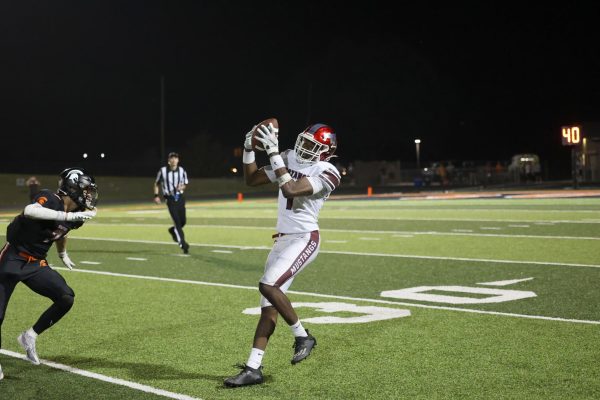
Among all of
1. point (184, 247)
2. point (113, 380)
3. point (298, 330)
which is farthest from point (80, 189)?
point (184, 247)

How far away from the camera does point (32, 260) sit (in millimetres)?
6625

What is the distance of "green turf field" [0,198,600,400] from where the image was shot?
6.11m

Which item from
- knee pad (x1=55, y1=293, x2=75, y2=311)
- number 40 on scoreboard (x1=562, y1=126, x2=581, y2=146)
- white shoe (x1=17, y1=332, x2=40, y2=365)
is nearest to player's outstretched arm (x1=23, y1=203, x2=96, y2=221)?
knee pad (x1=55, y1=293, x2=75, y2=311)

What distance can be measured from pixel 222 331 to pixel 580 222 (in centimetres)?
1468

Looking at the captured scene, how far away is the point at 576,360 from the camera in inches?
264

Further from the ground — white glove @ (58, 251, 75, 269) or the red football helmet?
the red football helmet

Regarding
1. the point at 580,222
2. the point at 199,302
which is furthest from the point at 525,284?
the point at 580,222

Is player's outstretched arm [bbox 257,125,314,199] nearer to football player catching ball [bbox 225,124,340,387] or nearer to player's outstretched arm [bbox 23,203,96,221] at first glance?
football player catching ball [bbox 225,124,340,387]

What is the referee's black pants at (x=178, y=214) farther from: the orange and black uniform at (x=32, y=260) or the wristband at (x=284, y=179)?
the wristband at (x=284, y=179)

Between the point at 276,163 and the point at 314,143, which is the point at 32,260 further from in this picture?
the point at 314,143

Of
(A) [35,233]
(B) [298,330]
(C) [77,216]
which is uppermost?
(C) [77,216]

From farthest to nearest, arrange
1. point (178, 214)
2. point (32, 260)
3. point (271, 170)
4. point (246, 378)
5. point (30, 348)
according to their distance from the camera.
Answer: point (178, 214) → point (30, 348) → point (32, 260) → point (271, 170) → point (246, 378)

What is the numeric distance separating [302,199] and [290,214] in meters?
0.14

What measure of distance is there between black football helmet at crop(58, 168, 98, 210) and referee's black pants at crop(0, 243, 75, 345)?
1.82ft
